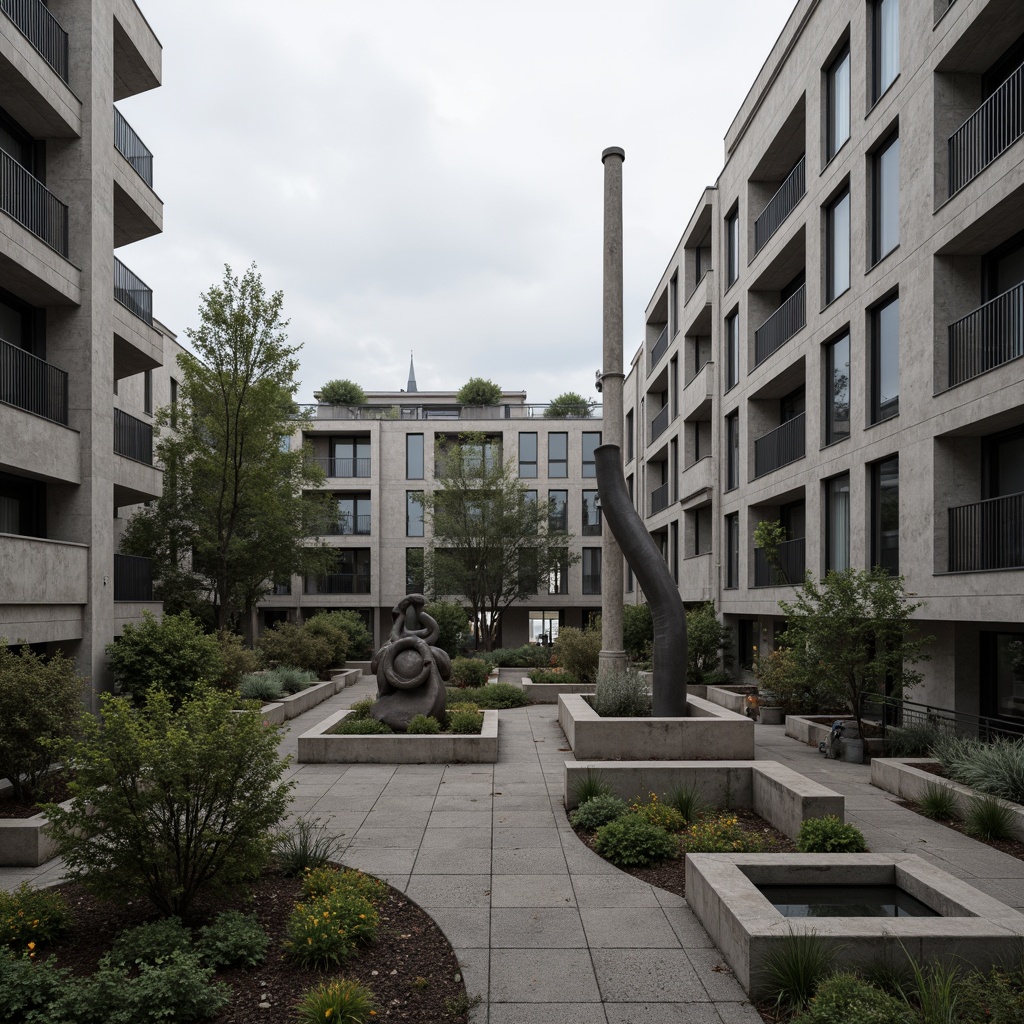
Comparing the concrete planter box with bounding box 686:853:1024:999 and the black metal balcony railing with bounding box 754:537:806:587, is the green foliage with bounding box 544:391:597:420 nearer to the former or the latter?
the black metal balcony railing with bounding box 754:537:806:587

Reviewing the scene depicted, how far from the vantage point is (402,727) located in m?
14.4

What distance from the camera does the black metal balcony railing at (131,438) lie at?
19562mm

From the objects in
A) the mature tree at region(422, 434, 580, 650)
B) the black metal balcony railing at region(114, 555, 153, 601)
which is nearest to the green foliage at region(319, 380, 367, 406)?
the mature tree at region(422, 434, 580, 650)

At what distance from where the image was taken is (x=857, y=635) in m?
13.1

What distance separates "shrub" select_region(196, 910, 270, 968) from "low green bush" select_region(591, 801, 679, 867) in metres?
3.60

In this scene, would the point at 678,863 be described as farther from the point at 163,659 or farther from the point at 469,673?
the point at 469,673

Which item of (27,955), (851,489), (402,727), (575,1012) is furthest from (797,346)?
(27,955)

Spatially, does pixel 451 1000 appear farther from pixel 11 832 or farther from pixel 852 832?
pixel 11 832

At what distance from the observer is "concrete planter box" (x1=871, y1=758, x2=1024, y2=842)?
916cm

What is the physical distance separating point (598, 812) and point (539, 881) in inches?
67.1

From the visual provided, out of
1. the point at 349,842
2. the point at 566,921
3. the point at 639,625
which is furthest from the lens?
the point at 639,625

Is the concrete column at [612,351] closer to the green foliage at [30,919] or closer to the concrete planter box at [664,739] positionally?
the concrete planter box at [664,739]

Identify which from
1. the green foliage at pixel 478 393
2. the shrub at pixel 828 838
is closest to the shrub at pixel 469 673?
the shrub at pixel 828 838

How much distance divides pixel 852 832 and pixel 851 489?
32.9 ft
